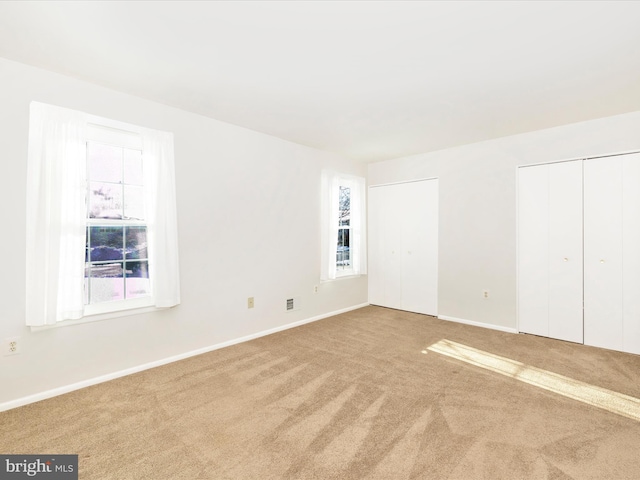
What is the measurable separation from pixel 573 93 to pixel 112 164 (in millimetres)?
4300

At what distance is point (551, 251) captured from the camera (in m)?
3.84

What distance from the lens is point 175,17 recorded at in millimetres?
1891

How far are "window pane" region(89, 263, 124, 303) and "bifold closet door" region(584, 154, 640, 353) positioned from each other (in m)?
5.02

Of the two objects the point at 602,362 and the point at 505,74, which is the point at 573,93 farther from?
the point at 602,362

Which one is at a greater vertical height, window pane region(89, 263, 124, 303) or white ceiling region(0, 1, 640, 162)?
white ceiling region(0, 1, 640, 162)

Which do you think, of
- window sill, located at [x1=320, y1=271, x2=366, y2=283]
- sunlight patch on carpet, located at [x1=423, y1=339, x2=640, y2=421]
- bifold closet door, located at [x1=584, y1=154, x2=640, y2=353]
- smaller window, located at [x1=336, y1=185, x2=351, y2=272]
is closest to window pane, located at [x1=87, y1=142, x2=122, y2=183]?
window sill, located at [x1=320, y1=271, x2=366, y2=283]

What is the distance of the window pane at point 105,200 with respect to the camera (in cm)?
276

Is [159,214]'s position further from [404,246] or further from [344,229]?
[404,246]

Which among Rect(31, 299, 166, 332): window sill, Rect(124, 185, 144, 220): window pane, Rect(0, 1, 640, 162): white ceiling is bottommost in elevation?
Rect(31, 299, 166, 332): window sill

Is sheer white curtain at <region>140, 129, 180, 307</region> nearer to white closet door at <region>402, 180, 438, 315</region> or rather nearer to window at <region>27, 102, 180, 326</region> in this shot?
window at <region>27, 102, 180, 326</region>

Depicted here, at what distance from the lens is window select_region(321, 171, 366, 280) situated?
192 inches

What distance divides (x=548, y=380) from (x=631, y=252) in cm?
187

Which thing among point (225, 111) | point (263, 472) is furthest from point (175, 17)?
point (263, 472)

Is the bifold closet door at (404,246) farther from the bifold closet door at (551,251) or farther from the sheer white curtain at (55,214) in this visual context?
the sheer white curtain at (55,214)
